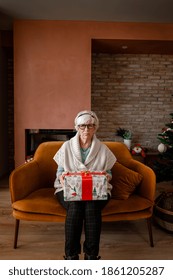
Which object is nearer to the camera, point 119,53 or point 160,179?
point 160,179

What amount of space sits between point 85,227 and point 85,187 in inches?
11.3

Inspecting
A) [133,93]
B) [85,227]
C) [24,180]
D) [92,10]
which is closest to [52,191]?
[24,180]

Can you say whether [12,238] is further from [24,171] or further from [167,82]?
[167,82]

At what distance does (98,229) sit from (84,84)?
112 inches

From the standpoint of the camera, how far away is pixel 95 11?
11.9 ft

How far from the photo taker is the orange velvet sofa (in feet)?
6.18

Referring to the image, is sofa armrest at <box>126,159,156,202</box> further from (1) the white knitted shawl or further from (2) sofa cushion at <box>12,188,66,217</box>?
(2) sofa cushion at <box>12,188,66,217</box>

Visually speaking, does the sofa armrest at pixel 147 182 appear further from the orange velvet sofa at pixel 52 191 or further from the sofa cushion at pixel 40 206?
the sofa cushion at pixel 40 206

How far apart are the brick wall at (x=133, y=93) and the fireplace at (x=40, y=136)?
112 cm

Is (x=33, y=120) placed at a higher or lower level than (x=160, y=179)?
higher

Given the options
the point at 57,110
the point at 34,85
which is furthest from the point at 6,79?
the point at 57,110

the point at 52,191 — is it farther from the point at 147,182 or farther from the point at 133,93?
the point at 133,93

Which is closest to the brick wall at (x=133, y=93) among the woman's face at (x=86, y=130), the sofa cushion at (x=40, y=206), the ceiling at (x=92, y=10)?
the ceiling at (x=92, y=10)

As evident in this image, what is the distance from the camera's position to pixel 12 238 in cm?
215
